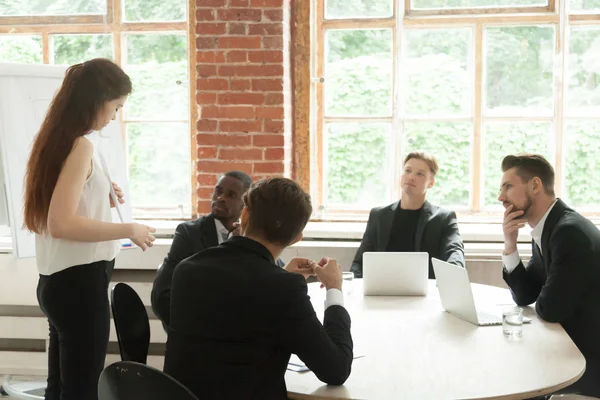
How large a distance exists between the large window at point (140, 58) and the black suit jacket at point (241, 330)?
9.26 feet

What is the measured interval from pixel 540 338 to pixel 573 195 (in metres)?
2.19

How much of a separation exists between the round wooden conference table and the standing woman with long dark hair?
33.4 inches

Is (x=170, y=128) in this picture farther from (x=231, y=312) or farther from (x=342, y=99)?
(x=231, y=312)

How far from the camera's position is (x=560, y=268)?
2617mm

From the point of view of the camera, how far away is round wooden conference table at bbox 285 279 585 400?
1.96 meters

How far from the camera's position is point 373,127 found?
455 cm

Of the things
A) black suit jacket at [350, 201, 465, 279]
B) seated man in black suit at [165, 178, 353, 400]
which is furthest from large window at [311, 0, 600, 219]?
seated man in black suit at [165, 178, 353, 400]

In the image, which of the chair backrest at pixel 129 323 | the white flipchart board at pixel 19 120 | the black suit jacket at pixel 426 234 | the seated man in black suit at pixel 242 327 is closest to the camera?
the seated man in black suit at pixel 242 327

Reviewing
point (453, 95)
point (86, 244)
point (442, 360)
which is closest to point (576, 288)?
point (442, 360)

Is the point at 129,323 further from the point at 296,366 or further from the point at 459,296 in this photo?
the point at 459,296

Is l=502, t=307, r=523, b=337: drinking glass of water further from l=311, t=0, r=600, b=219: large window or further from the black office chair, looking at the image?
l=311, t=0, r=600, b=219: large window

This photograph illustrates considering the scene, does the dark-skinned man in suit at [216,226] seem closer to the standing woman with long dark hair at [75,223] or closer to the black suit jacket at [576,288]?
the standing woman with long dark hair at [75,223]

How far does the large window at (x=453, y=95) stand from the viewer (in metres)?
4.38

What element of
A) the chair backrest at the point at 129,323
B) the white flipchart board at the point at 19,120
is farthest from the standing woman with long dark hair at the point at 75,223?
the white flipchart board at the point at 19,120
